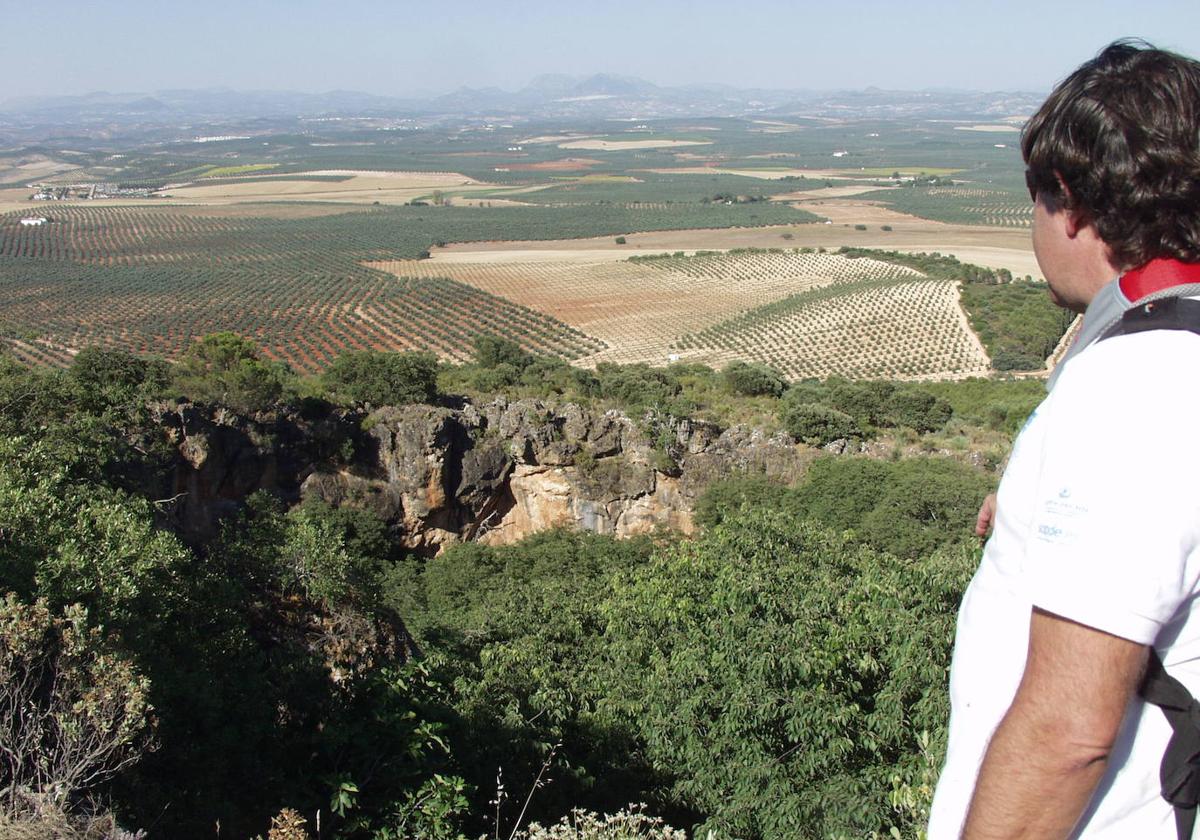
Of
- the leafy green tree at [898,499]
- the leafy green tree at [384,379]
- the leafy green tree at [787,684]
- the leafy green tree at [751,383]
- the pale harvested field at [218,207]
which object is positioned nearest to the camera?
the leafy green tree at [787,684]

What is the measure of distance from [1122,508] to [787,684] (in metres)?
7.05

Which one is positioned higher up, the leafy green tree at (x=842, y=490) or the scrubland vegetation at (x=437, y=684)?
the scrubland vegetation at (x=437, y=684)

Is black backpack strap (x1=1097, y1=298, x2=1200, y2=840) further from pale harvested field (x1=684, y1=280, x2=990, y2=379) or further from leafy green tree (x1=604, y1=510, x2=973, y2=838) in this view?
pale harvested field (x1=684, y1=280, x2=990, y2=379)

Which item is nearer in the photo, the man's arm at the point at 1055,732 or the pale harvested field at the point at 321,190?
the man's arm at the point at 1055,732

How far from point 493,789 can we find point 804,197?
517 feet

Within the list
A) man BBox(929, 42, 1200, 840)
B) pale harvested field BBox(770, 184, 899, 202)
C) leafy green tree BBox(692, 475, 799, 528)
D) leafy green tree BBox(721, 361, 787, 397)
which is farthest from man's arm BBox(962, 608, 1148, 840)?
pale harvested field BBox(770, 184, 899, 202)

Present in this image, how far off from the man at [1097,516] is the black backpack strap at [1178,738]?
0.02 meters

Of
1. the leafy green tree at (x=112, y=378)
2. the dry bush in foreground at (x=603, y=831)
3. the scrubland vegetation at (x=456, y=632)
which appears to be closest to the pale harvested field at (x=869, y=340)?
the scrubland vegetation at (x=456, y=632)

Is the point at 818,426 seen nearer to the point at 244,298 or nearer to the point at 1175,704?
the point at 1175,704

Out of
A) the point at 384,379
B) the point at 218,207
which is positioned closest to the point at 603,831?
the point at 384,379

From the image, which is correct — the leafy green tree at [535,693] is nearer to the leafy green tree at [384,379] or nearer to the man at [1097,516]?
the man at [1097,516]

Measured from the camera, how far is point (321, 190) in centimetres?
18012

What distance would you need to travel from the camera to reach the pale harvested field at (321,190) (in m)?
165

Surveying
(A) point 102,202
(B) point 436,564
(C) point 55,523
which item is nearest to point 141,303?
(B) point 436,564
